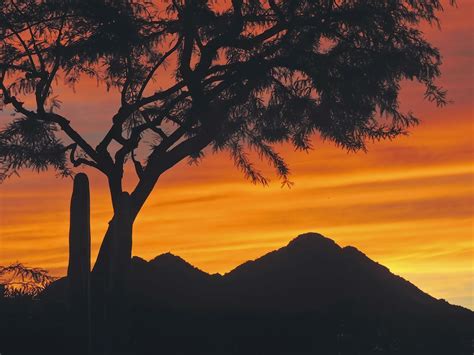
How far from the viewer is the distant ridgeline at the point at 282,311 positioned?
18.6m

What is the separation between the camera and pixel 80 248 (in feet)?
53.0

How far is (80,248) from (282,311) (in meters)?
7.45

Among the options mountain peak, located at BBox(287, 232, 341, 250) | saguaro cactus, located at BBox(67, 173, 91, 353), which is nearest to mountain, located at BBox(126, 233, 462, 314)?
mountain peak, located at BBox(287, 232, 341, 250)

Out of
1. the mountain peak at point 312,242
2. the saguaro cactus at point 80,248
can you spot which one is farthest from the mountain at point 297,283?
the saguaro cactus at point 80,248

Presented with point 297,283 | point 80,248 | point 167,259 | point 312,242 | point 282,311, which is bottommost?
point 282,311

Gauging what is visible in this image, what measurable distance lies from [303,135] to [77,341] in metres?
10.6

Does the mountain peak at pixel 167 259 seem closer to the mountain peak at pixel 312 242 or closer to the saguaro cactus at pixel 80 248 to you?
the mountain peak at pixel 312 242

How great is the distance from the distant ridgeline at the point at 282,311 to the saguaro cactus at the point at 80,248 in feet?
4.94

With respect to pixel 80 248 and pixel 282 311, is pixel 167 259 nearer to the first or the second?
pixel 282 311

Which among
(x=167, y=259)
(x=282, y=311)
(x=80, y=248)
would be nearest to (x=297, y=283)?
(x=282, y=311)

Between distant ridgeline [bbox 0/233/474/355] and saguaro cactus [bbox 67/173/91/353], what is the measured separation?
1.51m

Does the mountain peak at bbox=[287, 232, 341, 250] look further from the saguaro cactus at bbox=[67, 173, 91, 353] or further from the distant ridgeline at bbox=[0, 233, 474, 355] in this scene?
the saguaro cactus at bbox=[67, 173, 91, 353]

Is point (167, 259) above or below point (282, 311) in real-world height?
above

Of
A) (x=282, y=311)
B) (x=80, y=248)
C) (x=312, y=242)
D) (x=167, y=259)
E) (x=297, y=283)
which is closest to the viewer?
(x=80, y=248)
